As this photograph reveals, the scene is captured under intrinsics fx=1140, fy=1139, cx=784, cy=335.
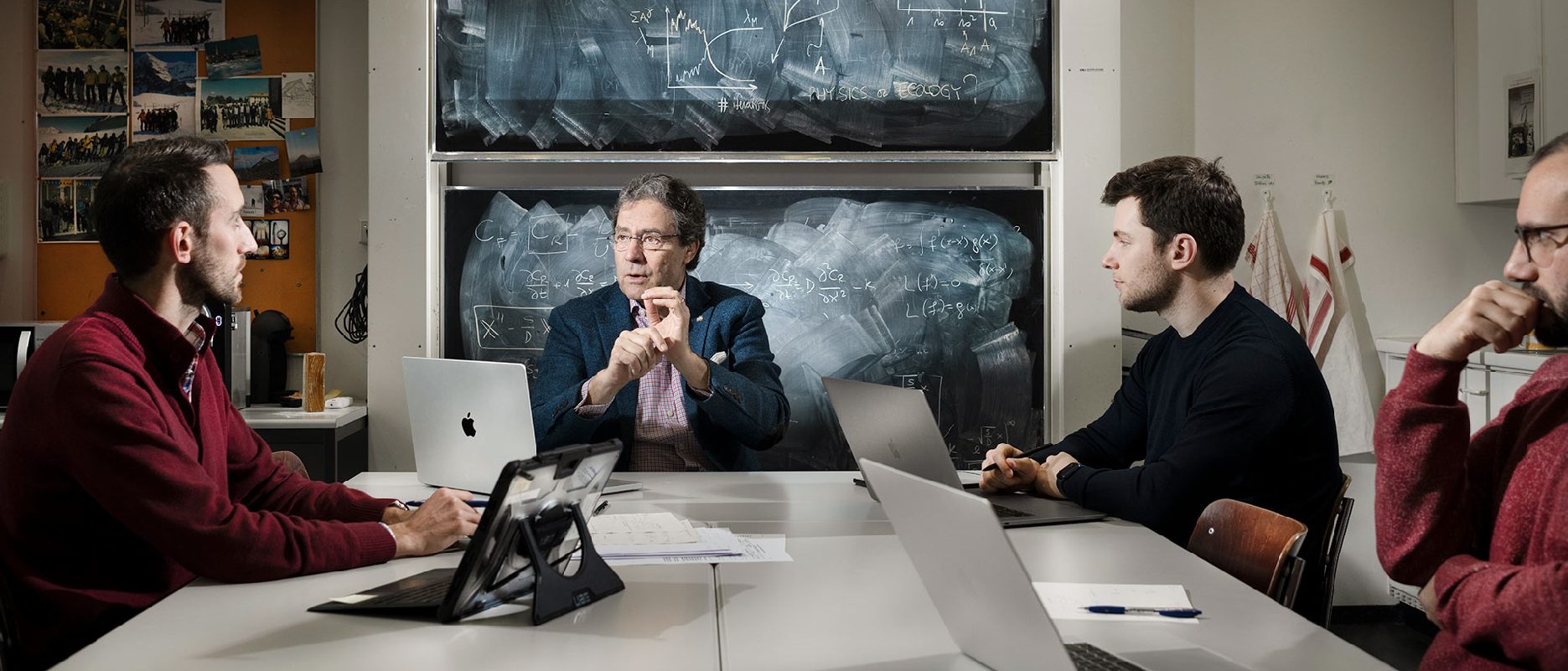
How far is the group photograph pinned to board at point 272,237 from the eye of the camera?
13.6 ft

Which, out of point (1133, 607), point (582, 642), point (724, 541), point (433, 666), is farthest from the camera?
point (724, 541)

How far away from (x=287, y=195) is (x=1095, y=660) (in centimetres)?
368

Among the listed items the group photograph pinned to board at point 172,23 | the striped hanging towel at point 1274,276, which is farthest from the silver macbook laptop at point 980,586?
the group photograph pinned to board at point 172,23

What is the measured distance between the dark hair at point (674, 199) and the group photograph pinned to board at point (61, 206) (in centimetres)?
233

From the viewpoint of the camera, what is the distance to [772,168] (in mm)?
3801

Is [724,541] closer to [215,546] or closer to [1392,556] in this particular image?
[215,546]

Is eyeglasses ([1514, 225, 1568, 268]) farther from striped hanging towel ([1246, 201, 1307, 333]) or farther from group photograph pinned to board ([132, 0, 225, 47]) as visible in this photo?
group photograph pinned to board ([132, 0, 225, 47])

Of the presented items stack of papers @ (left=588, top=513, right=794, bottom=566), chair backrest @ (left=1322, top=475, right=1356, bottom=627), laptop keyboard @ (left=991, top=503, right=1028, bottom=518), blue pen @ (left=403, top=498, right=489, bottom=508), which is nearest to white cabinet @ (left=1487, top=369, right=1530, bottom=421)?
chair backrest @ (left=1322, top=475, right=1356, bottom=627)

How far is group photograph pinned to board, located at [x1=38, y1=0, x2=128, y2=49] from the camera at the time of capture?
162 inches

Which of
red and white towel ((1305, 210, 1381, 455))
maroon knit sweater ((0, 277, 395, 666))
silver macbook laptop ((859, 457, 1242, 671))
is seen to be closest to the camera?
silver macbook laptop ((859, 457, 1242, 671))

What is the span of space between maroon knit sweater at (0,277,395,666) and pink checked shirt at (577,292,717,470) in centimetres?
116

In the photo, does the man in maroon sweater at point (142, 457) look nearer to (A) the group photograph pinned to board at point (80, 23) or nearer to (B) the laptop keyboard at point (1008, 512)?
(B) the laptop keyboard at point (1008, 512)

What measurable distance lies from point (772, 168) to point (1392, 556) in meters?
2.59

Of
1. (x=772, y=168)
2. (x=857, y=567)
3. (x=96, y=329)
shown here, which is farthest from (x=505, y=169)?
(x=857, y=567)
